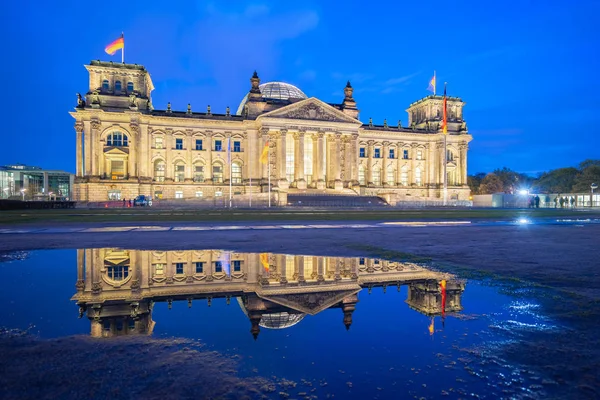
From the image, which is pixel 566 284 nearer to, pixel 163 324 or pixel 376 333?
pixel 376 333

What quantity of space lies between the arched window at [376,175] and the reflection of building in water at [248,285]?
7199 centimetres

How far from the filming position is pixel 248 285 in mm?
5887

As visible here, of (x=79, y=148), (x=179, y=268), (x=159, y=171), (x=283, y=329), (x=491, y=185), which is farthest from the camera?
(x=491, y=185)

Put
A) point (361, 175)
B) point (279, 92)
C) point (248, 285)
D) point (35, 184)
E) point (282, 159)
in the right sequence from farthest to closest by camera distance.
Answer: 1. point (35, 184)
2. point (279, 92)
3. point (361, 175)
4. point (282, 159)
5. point (248, 285)

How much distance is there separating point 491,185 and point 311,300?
411 feet

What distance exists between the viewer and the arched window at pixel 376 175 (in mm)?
78688

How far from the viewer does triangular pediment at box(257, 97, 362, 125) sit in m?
65.8

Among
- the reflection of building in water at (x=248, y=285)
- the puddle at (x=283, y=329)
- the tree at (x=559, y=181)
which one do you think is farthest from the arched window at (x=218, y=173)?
the tree at (x=559, y=181)

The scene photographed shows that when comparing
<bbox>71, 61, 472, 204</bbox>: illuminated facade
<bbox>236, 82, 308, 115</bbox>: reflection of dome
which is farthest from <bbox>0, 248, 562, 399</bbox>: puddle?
<bbox>236, 82, 308, 115</bbox>: reflection of dome

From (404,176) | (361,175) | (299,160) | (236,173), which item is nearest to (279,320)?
(299,160)

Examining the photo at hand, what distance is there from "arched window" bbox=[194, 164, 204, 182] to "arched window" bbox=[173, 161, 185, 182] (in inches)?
87.3

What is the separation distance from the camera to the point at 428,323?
13.6 ft

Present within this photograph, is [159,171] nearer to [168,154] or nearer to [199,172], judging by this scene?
[168,154]

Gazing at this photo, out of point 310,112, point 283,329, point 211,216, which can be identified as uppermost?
point 310,112
